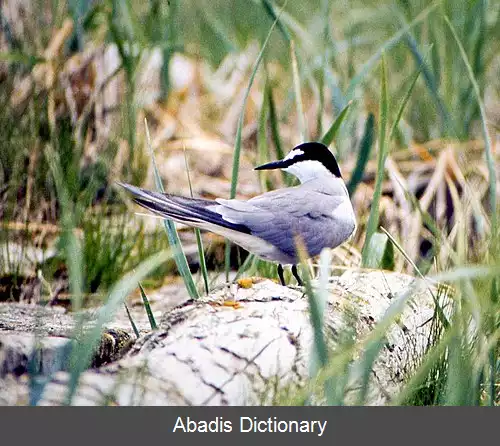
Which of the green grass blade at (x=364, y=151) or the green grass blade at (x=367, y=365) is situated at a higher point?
the green grass blade at (x=364, y=151)

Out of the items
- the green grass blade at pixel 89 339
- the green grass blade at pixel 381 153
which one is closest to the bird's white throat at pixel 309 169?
the green grass blade at pixel 381 153

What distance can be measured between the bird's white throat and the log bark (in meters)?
0.38

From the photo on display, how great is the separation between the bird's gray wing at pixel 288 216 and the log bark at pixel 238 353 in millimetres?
138

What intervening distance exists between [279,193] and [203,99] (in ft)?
6.89

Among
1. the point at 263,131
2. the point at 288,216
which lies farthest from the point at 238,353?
the point at 263,131

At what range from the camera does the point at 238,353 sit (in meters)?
1.77

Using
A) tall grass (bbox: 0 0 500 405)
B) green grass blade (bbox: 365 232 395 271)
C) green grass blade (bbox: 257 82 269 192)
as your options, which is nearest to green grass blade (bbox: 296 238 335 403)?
tall grass (bbox: 0 0 500 405)

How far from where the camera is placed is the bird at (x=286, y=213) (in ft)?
6.82

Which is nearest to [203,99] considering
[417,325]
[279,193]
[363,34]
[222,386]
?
[363,34]

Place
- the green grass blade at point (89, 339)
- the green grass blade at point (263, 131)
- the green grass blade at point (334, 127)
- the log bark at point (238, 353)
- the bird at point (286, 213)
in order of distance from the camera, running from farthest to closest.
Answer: the green grass blade at point (263, 131) → the green grass blade at point (334, 127) → the bird at point (286, 213) → the log bark at point (238, 353) → the green grass blade at point (89, 339)

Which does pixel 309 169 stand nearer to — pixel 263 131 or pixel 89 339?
pixel 263 131

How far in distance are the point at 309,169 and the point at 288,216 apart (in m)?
0.21
